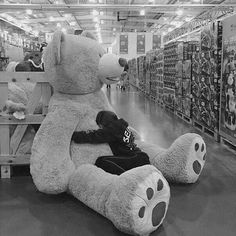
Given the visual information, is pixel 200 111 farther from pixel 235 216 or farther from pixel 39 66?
pixel 235 216

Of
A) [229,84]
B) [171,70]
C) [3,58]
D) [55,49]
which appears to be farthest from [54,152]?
[3,58]

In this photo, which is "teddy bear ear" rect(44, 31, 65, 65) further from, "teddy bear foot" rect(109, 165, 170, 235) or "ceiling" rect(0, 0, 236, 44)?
"ceiling" rect(0, 0, 236, 44)

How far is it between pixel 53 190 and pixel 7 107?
1215mm

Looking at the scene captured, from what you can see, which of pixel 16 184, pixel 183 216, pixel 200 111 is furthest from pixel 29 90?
pixel 200 111

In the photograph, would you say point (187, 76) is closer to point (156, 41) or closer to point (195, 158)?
point (195, 158)

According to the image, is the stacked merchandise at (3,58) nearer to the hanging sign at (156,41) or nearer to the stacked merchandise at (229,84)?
the stacked merchandise at (229,84)

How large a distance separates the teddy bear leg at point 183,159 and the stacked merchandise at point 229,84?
1.57 metres

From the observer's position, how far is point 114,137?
3150mm

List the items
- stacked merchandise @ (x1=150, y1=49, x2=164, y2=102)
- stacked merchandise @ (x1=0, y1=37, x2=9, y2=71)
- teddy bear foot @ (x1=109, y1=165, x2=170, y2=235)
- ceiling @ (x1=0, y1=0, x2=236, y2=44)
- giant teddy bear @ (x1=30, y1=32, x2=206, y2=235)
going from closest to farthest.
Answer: teddy bear foot @ (x1=109, y1=165, x2=170, y2=235), giant teddy bear @ (x1=30, y1=32, x2=206, y2=235), stacked merchandise @ (x1=0, y1=37, x2=9, y2=71), stacked merchandise @ (x1=150, y1=49, x2=164, y2=102), ceiling @ (x1=0, y1=0, x2=236, y2=44)

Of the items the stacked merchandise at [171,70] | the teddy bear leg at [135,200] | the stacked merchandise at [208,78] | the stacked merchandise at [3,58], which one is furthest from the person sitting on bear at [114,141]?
the stacked merchandise at [3,58]

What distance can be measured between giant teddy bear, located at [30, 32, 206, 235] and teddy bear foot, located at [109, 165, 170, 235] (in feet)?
0.05

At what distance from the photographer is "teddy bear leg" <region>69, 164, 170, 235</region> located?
2162mm

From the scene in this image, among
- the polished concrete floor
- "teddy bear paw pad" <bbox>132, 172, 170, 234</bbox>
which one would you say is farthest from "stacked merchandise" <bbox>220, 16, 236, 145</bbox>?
"teddy bear paw pad" <bbox>132, 172, 170, 234</bbox>

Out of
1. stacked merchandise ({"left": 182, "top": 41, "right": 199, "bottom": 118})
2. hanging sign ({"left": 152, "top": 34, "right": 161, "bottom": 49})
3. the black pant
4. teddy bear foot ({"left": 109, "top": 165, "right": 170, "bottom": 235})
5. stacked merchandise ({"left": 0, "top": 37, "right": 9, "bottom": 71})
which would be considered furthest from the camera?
hanging sign ({"left": 152, "top": 34, "right": 161, "bottom": 49})
